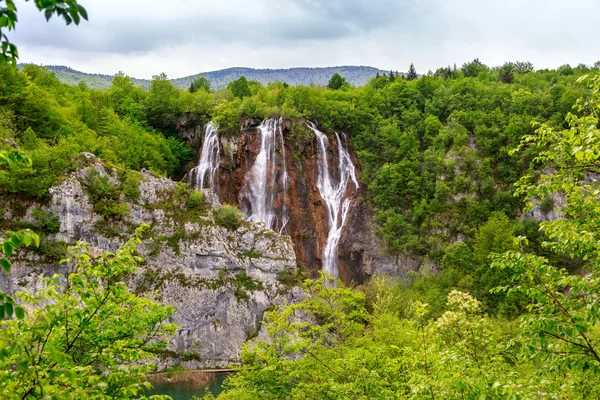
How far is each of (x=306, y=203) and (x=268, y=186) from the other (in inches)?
175

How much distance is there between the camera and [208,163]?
50906mm

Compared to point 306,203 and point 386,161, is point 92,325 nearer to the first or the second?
point 306,203

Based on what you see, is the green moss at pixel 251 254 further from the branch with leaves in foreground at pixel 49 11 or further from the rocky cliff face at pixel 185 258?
the branch with leaves in foreground at pixel 49 11

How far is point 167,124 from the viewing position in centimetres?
5872

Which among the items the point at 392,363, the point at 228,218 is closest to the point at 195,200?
the point at 228,218

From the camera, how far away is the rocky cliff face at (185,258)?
34.7 metres

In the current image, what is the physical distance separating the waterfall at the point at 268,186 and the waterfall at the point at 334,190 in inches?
174

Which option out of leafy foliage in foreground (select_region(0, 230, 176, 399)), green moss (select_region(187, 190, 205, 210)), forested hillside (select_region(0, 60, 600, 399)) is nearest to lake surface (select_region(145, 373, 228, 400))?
forested hillside (select_region(0, 60, 600, 399))

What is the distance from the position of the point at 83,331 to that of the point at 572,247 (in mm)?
7930

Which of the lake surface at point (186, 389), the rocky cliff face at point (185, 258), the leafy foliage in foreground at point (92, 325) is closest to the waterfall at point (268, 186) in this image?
the rocky cliff face at point (185, 258)

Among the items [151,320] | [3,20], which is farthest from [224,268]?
[3,20]

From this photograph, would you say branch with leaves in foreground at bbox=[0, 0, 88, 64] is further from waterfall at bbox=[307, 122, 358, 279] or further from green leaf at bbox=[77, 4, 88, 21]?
waterfall at bbox=[307, 122, 358, 279]

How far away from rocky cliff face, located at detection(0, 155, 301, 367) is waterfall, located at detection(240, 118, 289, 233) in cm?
795

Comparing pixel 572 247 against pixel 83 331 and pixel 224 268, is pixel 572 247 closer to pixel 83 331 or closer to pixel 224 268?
pixel 83 331
